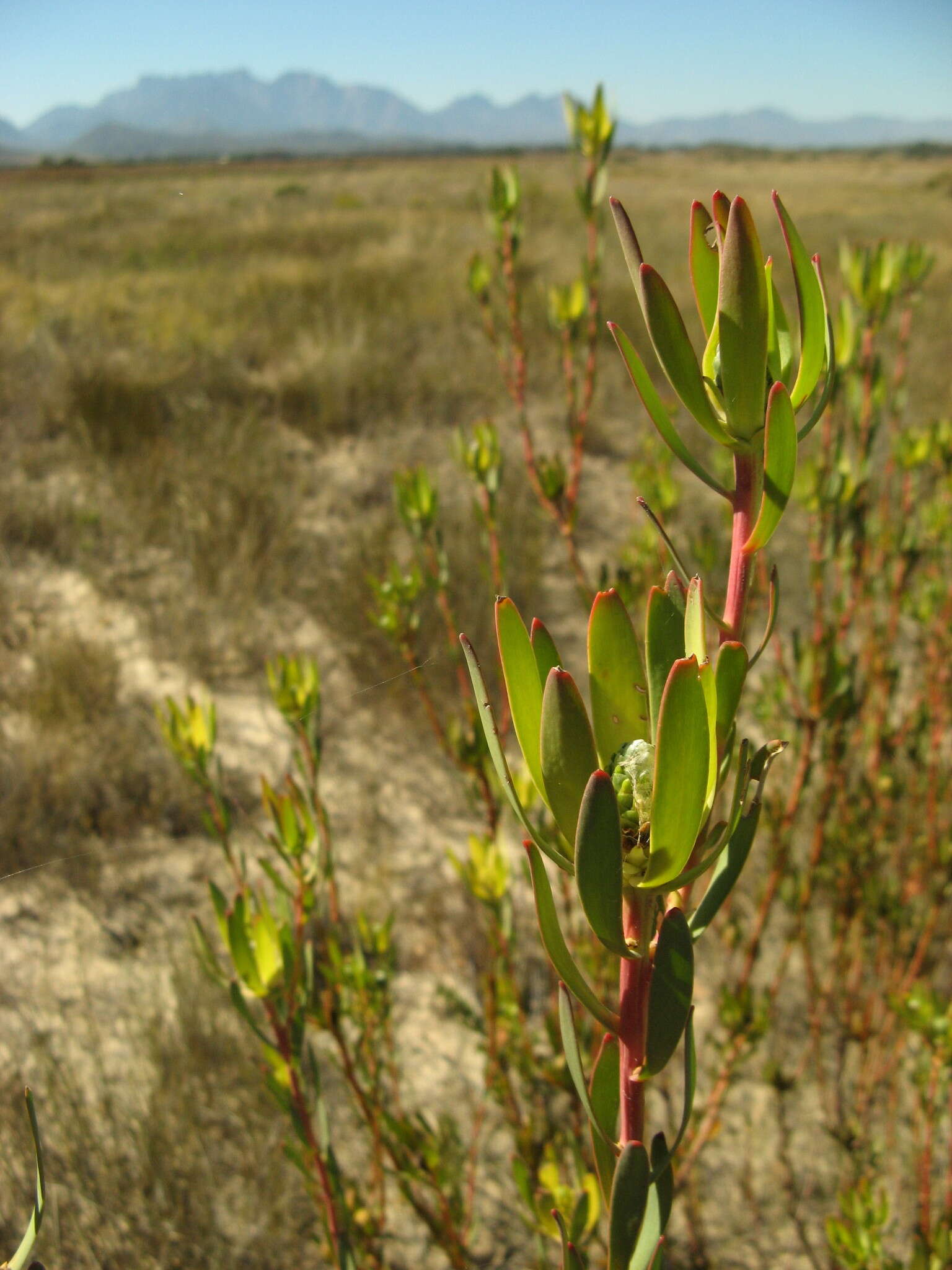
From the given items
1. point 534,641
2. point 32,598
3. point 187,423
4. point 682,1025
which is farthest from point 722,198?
point 187,423

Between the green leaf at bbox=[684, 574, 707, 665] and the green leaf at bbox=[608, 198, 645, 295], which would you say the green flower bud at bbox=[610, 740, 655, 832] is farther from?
the green leaf at bbox=[608, 198, 645, 295]

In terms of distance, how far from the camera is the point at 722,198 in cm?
37

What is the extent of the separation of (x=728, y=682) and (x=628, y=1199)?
0.81 ft

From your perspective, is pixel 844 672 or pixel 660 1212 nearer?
pixel 660 1212

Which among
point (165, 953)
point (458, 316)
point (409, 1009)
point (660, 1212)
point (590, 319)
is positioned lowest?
point (409, 1009)

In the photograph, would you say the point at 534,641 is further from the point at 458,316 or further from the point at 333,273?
the point at 333,273

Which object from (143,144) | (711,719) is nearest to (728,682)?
(711,719)

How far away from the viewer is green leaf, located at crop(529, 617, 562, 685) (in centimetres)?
35

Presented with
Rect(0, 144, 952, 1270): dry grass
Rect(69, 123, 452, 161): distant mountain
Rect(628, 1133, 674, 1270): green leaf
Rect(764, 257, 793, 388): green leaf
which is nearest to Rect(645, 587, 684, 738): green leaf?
Rect(764, 257, 793, 388): green leaf

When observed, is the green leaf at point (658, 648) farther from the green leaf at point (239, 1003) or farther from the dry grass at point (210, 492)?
the dry grass at point (210, 492)

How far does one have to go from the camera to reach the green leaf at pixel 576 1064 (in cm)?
39

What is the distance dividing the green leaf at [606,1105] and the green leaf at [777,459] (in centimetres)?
24

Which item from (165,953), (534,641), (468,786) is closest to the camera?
(534,641)

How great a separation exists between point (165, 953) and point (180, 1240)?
29.0 inches
